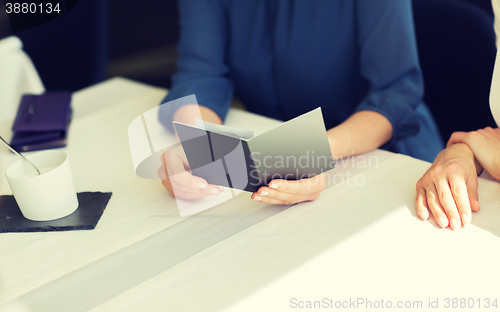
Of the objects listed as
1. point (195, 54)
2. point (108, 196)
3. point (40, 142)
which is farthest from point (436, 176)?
point (40, 142)

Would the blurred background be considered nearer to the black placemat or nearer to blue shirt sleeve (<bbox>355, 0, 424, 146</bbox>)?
blue shirt sleeve (<bbox>355, 0, 424, 146</bbox>)

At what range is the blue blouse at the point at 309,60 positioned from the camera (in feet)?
3.07

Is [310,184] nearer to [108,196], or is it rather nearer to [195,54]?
[108,196]

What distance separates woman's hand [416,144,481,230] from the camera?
1.99ft

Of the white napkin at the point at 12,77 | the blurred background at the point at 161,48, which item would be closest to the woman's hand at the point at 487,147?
the blurred background at the point at 161,48

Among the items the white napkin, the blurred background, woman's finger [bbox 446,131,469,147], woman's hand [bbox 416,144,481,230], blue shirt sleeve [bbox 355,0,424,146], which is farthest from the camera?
the white napkin

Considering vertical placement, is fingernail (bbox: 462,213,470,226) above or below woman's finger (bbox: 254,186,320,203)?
below

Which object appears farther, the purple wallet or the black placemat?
the purple wallet

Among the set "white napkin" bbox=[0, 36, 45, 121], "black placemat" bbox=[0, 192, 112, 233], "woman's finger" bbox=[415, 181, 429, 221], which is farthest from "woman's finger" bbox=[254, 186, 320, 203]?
"white napkin" bbox=[0, 36, 45, 121]

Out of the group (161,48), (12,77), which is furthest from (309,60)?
(161,48)

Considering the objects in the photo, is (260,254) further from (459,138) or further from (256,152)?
(459,138)

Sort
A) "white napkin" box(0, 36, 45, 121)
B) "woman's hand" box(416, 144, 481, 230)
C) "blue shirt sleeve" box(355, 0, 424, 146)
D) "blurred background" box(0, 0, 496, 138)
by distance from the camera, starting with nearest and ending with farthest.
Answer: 1. "woman's hand" box(416, 144, 481, 230)
2. "blue shirt sleeve" box(355, 0, 424, 146)
3. "blurred background" box(0, 0, 496, 138)
4. "white napkin" box(0, 36, 45, 121)

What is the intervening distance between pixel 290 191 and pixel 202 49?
0.61 m

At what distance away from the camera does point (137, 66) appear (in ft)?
12.6
